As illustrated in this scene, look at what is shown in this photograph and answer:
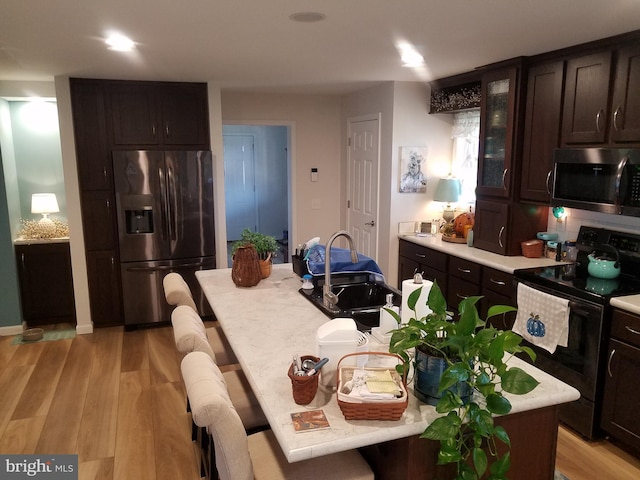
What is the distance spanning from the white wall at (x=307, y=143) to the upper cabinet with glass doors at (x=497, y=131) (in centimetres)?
226

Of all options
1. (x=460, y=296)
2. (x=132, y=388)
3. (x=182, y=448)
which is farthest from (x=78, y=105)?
(x=460, y=296)

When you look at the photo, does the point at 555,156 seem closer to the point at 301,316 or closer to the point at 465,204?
the point at 465,204

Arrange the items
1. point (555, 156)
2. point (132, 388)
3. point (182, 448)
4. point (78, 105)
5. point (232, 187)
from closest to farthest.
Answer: point (182, 448) → point (555, 156) → point (132, 388) → point (78, 105) → point (232, 187)

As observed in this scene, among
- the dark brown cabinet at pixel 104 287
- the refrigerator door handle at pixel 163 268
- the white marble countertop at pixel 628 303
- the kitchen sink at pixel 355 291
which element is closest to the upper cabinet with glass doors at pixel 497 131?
the white marble countertop at pixel 628 303

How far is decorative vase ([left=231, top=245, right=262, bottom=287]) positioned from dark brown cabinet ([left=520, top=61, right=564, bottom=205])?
2.11 m

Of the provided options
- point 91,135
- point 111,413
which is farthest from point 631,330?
point 91,135

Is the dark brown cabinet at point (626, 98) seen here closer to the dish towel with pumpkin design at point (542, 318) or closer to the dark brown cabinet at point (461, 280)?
the dish towel with pumpkin design at point (542, 318)

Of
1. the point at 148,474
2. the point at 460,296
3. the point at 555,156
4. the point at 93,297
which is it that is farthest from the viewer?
the point at 93,297

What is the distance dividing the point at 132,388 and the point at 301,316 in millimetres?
1875

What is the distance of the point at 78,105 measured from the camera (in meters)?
4.44

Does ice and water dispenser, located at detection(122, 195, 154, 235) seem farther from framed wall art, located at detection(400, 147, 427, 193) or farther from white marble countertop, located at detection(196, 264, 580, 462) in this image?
framed wall art, located at detection(400, 147, 427, 193)

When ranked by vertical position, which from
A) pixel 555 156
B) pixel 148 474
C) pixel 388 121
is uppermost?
pixel 388 121

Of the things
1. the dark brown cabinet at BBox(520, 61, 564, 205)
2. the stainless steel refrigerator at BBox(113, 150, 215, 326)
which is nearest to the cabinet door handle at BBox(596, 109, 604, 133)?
the dark brown cabinet at BBox(520, 61, 564, 205)

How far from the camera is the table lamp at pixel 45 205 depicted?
479 centimetres
